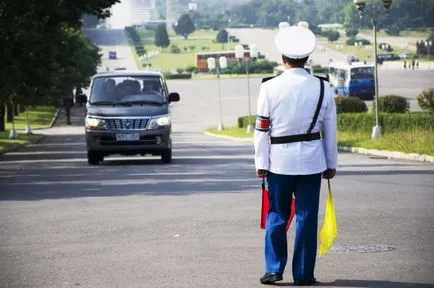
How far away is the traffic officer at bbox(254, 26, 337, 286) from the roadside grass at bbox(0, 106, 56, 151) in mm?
37890

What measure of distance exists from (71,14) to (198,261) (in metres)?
30.0

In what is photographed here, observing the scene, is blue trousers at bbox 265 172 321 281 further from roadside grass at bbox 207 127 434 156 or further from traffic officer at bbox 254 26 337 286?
roadside grass at bbox 207 127 434 156

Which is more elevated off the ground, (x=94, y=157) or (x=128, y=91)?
(x=128, y=91)

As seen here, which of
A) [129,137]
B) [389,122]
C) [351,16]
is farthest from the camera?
[351,16]

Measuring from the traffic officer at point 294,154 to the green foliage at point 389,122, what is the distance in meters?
32.2

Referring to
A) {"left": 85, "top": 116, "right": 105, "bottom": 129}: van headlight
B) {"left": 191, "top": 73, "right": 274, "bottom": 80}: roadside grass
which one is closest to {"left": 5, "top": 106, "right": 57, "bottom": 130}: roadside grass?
{"left": 85, "top": 116, "right": 105, "bottom": 129}: van headlight

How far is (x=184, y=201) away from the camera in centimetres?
1898

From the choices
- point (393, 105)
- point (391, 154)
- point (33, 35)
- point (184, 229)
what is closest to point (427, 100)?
point (393, 105)

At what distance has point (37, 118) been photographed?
94062 millimetres

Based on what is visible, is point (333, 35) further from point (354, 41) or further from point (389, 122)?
point (389, 122)

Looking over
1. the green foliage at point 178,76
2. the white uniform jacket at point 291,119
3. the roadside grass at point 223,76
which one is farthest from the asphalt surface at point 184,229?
the green foliage at point 178,76

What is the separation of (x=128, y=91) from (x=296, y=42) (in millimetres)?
20619

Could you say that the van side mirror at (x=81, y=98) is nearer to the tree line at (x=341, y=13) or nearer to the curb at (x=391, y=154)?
the curb at (x=391, y=154)

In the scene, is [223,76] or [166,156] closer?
[166,156]
